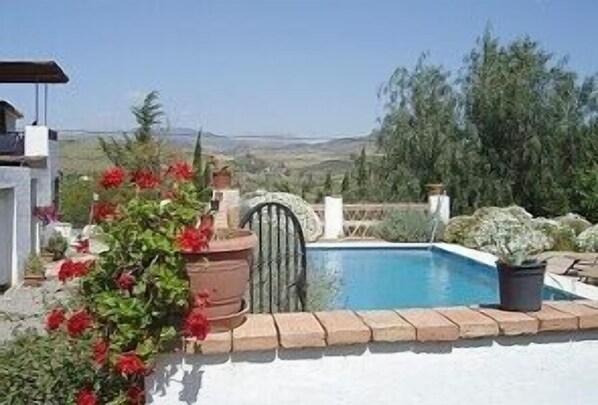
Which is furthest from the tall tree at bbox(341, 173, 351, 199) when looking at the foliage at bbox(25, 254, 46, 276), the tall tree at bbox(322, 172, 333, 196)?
the foliage at bbox(25, 254, 46, 276)

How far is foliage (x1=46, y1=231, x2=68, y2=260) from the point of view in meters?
16.7

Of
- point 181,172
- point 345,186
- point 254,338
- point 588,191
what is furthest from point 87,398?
point 345,186

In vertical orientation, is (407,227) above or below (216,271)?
below

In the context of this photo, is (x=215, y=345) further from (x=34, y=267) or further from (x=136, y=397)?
(x=34, y=267)

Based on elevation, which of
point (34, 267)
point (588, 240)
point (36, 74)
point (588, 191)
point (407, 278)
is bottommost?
point (407, 278)

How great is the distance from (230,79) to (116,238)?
3389cm

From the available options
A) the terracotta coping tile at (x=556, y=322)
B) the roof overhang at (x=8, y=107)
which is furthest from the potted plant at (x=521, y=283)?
the roof overhang at (x=8, y=107)

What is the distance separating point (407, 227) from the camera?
1938cm

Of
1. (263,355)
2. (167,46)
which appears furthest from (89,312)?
(167,46)

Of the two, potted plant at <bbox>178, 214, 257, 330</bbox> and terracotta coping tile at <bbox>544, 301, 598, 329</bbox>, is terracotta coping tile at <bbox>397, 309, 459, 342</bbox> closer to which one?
terracotta coping tile at <bbox>544, 301, 598, 329</bbox>

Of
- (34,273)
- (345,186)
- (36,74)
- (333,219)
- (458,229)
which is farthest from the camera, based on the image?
(345,186)

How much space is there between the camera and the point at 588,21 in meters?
23.1

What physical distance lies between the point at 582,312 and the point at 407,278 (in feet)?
38.7

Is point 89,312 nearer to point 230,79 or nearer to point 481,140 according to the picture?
point 481,140
